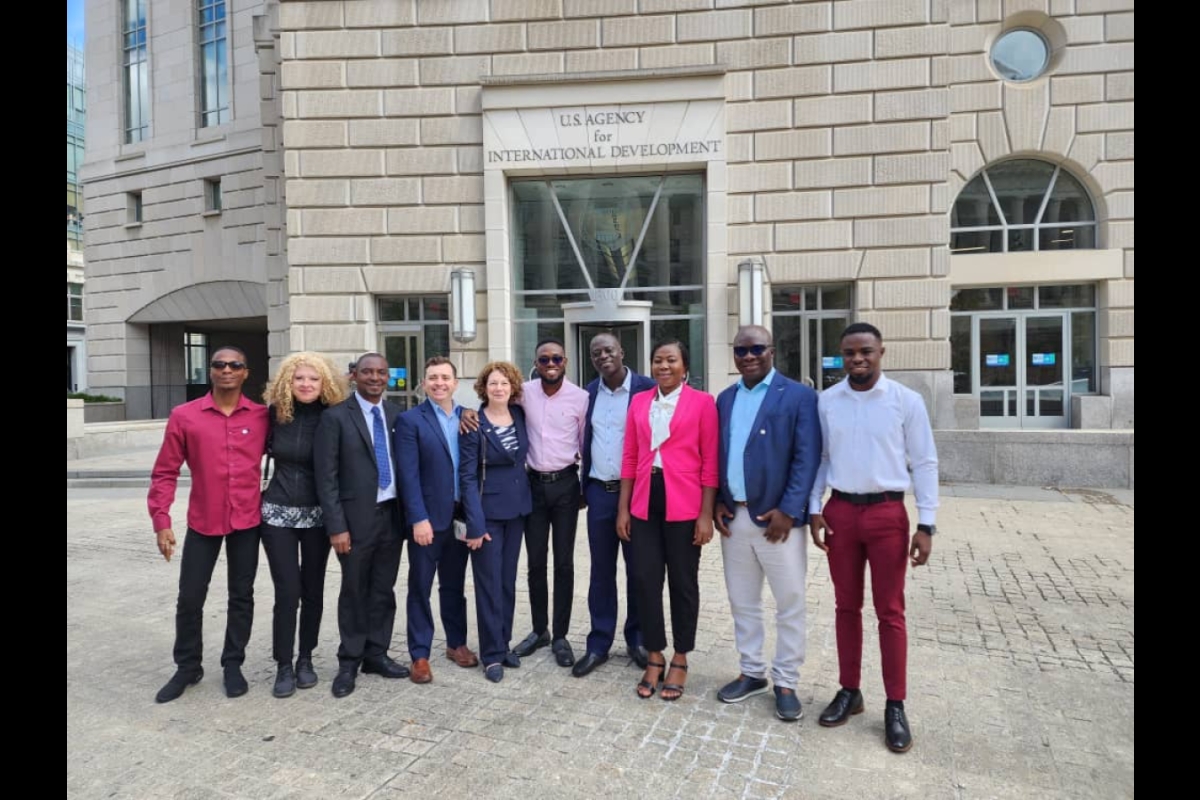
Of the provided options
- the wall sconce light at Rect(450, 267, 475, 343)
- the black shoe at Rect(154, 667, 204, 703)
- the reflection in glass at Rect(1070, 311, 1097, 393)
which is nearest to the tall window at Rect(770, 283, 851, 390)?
the reflection in glass at Rect(1070, 311, 1097, 393)

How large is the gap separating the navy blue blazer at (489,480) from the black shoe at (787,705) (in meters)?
1.93

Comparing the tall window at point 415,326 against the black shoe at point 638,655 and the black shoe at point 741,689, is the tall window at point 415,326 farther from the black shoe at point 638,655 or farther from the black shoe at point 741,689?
the black shoe at point 741,689

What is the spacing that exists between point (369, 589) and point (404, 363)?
415 inches

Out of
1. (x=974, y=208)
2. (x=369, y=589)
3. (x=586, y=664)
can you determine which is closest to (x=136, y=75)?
(x=974, y=208)

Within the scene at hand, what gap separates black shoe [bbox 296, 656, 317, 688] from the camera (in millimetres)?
4406

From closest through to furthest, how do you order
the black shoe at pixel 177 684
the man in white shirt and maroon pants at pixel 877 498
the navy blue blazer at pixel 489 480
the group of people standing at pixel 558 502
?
1. the man in white shirt and maroon pants at pixel 877 498
2. the group of people standing at pixel 558 502
3. the black shoe at pixel 177 684
4. the navy blue blazer at pixel 489 480

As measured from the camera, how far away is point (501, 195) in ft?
44.9

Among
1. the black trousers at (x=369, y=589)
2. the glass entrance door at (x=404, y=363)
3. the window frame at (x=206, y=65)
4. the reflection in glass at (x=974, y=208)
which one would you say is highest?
the window frame at (x=206, y=65)

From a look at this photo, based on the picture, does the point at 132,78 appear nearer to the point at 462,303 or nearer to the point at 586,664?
the point at 462,303

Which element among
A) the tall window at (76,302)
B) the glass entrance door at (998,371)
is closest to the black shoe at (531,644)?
the glass entrance door at (998,371)

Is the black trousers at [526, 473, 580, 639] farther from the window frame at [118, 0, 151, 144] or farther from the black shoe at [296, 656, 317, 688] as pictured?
the window frame at [118, 0, 151, 144]

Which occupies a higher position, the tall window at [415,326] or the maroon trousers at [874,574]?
the tall window at [415,326]

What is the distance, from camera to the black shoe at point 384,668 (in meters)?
4.55

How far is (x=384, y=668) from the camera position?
4.57 metres
